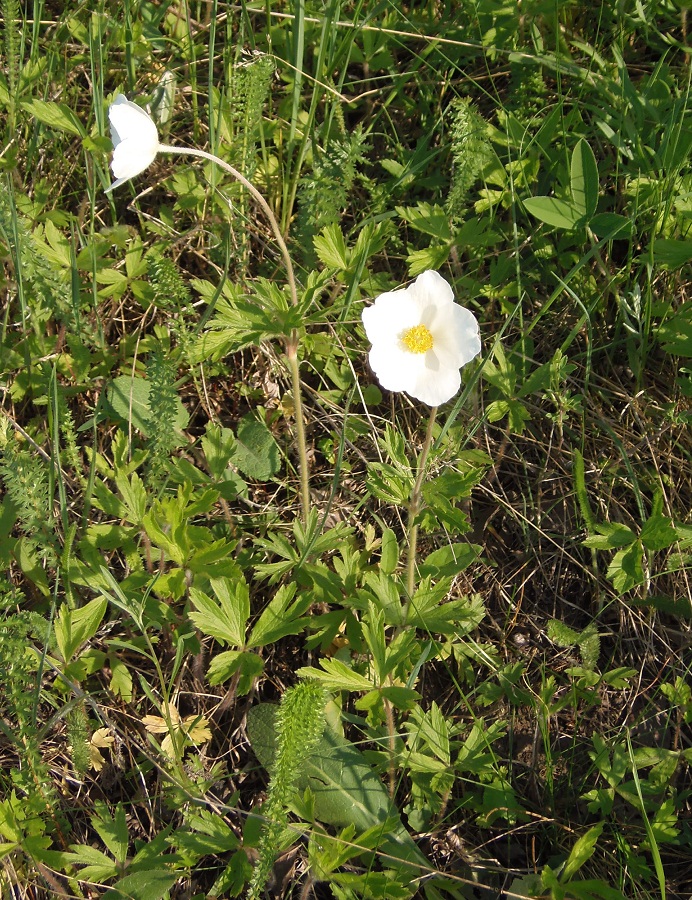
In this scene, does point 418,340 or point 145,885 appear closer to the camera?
point 145,885

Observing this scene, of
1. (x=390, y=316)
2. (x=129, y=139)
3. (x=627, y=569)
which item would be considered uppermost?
(x=129, y=139)

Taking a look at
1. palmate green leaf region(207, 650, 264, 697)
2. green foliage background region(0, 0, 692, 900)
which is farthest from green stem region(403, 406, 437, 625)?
palmate green leaf region(207, 650, 264, 697)

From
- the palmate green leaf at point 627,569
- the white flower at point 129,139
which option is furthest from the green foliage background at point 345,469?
the white flower at point 129,139

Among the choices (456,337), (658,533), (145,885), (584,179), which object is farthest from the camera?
(584,179)

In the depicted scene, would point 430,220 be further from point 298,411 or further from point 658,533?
point 658,533

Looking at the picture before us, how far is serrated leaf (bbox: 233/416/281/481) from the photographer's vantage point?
3070 mm

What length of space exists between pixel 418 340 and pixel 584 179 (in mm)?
1085

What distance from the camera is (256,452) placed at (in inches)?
123

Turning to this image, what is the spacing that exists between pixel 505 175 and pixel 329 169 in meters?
0.73

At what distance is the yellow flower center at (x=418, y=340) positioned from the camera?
2.54 m

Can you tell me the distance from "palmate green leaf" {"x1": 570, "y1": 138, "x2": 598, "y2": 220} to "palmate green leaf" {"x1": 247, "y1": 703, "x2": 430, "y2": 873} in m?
2.14

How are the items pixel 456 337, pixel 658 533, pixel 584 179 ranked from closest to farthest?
pixel 456 337 < pixel 658 533 < pixel 584 179

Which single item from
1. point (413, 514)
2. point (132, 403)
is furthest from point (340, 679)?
point (132, 403)

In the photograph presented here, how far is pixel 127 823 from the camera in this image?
8.70 feet
